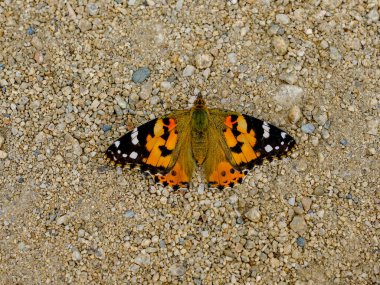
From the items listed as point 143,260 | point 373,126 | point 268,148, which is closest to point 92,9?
point 268,148

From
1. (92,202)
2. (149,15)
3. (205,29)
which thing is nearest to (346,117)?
(205,29)

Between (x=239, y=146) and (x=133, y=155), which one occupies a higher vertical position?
(x=239, y=146)

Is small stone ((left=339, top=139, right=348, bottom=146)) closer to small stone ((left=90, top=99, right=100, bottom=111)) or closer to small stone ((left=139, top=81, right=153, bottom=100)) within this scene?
small stone ((left=139, top=81, right=153, bottom=100))

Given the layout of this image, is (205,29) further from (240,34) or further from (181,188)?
(181,188)

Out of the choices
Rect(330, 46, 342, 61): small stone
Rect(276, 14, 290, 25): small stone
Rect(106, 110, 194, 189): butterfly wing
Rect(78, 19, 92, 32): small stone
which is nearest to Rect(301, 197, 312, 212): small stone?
Rect(106, 110, 194, 189): butterfly wing

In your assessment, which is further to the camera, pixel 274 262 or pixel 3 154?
pixel 3 154

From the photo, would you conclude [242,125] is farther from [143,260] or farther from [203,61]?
[143,260]
